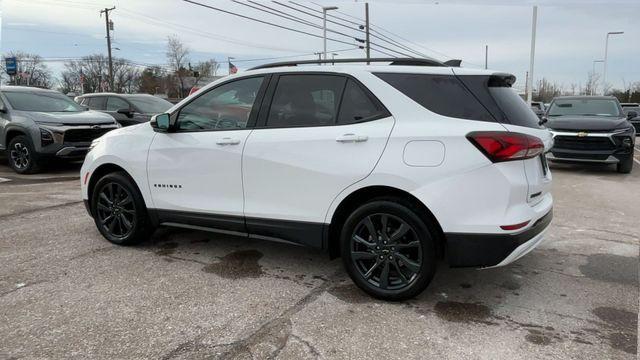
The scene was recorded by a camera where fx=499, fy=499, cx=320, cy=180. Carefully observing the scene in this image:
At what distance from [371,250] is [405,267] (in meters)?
0.27

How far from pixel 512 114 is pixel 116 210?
12.5 ft

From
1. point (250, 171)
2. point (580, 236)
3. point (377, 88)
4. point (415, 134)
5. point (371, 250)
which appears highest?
point (377, 88)

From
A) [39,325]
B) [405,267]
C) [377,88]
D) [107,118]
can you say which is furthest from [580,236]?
[107,118]

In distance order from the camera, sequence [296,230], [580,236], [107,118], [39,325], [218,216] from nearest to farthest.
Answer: [39,325], [296,230], [218,216], [580,236], [107,118]

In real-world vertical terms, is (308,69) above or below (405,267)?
above

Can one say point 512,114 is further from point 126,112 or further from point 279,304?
point 126,112

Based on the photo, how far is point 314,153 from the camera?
150 inches

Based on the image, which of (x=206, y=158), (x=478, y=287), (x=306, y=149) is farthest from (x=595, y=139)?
(x=206, y=158)

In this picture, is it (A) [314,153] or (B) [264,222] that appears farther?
(B) [264,222]

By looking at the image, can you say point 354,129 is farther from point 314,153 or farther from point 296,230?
point 296,230

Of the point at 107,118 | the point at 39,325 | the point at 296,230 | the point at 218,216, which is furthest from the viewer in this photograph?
the point at 107,118

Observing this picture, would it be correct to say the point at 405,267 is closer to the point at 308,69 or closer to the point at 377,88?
the point at 377,88

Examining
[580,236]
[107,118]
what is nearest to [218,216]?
[580,236]

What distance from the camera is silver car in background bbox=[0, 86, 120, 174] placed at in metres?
9.76
